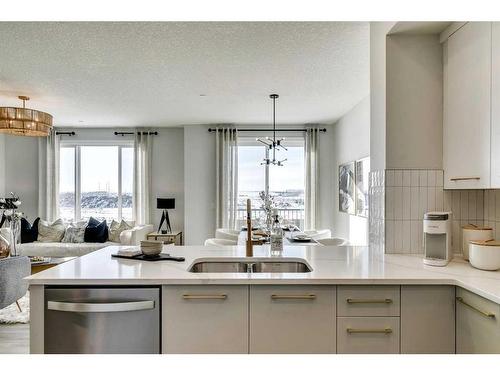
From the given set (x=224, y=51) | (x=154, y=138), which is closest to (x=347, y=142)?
(x=224, y=51)

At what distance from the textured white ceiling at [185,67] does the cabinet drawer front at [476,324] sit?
209 centimetres

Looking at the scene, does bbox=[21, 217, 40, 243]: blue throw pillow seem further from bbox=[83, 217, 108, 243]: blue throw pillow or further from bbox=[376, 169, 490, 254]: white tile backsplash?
bbox=[376, 169, 490, 254]: white tile backsplash

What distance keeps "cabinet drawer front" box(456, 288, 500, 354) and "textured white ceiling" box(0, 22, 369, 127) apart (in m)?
2.09

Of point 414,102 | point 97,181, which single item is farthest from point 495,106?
point 97,181

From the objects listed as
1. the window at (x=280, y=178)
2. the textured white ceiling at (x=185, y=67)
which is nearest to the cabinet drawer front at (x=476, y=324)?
the textured white ceiling at (x=185, y=67)

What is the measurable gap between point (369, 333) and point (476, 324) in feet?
1.51

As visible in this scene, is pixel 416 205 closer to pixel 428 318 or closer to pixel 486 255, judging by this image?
pixel 486 255

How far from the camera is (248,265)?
2.17 meters

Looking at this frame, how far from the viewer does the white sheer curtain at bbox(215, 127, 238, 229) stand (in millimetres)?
6453

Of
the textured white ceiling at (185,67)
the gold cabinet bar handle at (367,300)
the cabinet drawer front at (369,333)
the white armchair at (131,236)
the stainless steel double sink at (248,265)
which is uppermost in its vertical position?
the textured white ceiling at (185,67)

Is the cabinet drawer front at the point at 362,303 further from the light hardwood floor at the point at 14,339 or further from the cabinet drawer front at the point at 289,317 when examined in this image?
the light hardwood floor at the point at 14,339

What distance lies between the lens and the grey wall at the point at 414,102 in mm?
2295

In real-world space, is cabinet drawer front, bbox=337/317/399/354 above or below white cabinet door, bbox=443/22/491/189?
below

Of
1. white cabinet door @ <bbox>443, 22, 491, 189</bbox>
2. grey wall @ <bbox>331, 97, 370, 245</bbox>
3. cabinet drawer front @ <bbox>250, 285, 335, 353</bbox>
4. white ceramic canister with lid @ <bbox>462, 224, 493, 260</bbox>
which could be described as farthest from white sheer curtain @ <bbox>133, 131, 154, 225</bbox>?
white ceramic canister with lid @ <bbox>462, 224, 493, 260</bbox>
